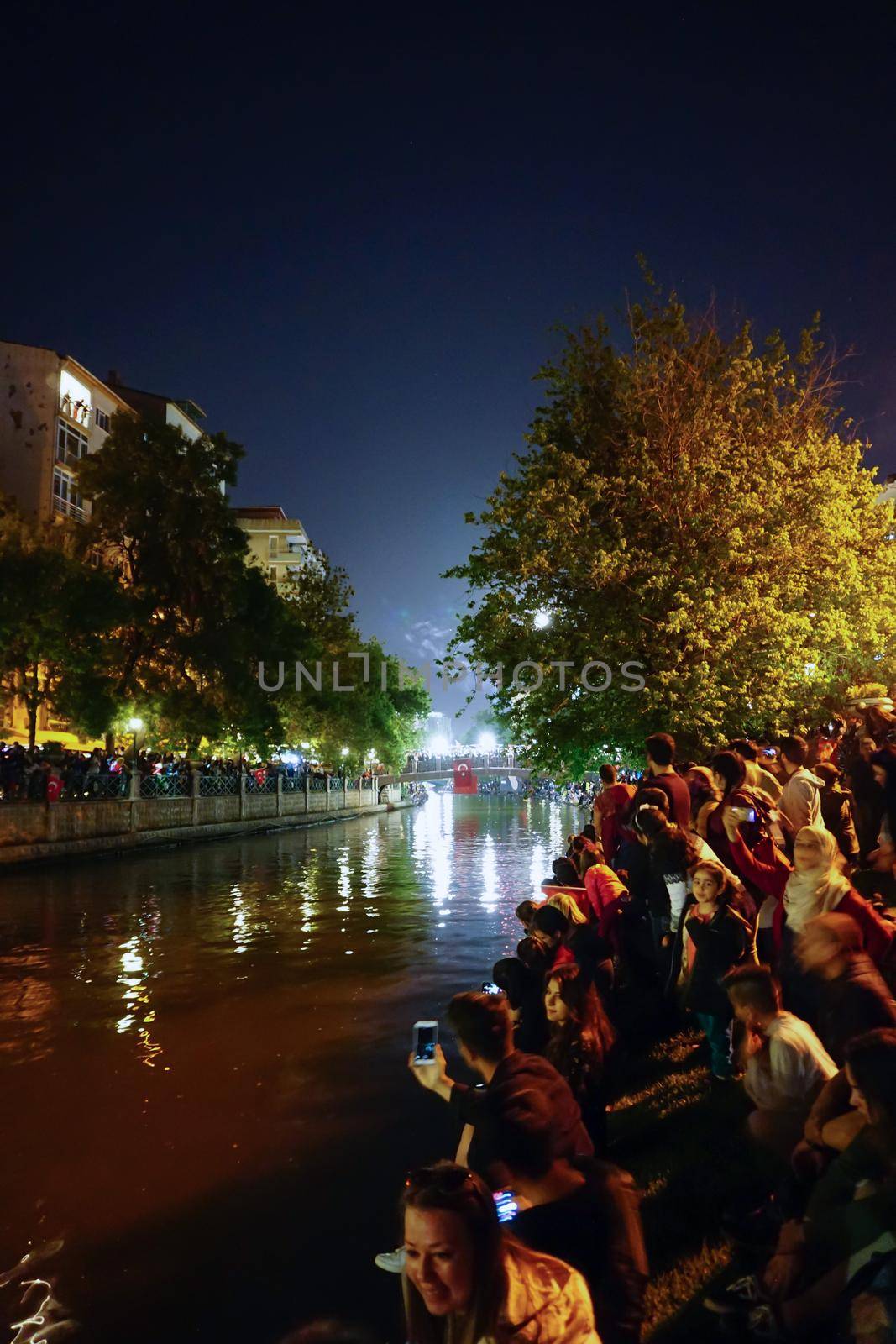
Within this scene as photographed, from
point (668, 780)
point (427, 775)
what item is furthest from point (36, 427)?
point (427, 775)

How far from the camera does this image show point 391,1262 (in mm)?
3957

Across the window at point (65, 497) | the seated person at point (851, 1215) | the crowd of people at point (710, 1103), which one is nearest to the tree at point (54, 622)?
the window at point (65, 497)

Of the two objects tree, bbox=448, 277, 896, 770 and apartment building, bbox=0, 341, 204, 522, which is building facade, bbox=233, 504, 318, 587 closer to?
apartment building, bbox=0, 341, 204, 522

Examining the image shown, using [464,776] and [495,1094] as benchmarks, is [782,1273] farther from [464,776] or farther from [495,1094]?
[464,776]

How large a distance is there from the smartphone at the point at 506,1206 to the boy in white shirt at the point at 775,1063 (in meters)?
1.39

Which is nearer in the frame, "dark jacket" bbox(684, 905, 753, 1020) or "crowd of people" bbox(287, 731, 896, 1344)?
"crowd of people" bbox(287, 731, 896, 1344)

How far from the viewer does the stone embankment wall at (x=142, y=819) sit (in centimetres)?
2227

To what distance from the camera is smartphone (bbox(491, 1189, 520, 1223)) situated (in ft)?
8.34

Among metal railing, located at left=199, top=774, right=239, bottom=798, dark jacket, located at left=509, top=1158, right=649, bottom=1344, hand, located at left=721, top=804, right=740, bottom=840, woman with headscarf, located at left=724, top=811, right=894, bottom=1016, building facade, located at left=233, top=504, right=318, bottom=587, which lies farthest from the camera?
building facade, located at left=233, top=504, right=318, bottom=587

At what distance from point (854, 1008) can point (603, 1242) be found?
137cm

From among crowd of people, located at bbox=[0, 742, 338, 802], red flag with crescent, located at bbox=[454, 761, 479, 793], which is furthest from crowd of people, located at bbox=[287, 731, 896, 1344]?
red flag with crescent, located at bbox=[454, 761, 479, 793]

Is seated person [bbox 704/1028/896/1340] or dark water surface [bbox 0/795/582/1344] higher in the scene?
seated person [bbox 704/1028/896/1340]

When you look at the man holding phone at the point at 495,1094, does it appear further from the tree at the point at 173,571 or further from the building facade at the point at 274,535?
the building facade at the point at 274,535

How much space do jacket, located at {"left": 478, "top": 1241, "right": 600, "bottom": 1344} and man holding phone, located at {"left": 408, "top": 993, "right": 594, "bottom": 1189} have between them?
0.62 metres
